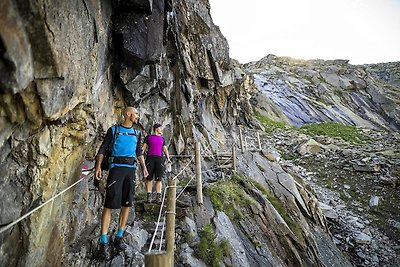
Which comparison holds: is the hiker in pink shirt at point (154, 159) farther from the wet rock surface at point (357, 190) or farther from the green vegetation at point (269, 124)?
the green vegetation at point (269, 124)

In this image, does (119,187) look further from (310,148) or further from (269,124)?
(269,124)

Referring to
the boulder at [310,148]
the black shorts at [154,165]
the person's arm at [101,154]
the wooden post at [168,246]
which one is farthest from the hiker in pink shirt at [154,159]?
the boulder at [310,148]

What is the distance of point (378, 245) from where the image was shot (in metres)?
13.5

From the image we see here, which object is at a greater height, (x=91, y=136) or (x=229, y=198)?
(x=91, y=136)

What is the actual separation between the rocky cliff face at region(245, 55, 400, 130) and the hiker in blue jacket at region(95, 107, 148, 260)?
34.7 meters

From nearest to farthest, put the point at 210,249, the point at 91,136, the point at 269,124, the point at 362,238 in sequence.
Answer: the point at 91,136 → the point at 210,249 → the point at 362,238 → the point at 269,124

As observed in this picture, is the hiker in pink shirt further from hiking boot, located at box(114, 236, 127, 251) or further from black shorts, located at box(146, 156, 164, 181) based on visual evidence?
hiking boot, located at box(114, 236, 127, 251)

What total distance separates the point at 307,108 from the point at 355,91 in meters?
15.5

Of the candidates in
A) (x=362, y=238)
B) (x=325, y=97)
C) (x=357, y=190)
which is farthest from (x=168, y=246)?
(x=325, y=97)

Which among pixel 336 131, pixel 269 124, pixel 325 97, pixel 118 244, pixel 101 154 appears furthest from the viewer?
pixel 325 97

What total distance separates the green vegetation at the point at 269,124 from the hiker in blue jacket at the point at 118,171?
91.5 ft

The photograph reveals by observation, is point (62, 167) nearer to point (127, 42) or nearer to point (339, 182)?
Result: point (127, 42)

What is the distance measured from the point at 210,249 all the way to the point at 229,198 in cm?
278

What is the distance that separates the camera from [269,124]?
111 feet
